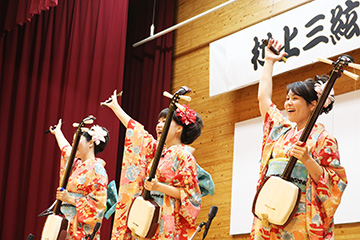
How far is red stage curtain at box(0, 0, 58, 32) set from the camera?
16.9 ft

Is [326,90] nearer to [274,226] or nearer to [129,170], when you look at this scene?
[274,226]

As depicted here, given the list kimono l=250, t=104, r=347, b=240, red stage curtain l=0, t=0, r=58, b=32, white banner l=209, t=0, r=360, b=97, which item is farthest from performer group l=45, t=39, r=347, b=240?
white banner l=209, t=0, r=360, b=97

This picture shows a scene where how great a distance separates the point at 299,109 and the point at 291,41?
2275 millimetres

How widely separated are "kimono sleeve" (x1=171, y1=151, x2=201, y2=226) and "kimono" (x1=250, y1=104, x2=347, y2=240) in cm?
61

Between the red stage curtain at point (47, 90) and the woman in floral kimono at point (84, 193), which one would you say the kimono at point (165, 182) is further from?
the red stage curtain at point (47, 90)

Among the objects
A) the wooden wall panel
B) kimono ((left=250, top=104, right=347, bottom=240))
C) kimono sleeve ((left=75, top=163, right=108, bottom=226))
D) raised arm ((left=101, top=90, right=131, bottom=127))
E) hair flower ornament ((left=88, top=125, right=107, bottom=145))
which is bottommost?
kimono ((left=250, top=104, right=347, bottom=240))

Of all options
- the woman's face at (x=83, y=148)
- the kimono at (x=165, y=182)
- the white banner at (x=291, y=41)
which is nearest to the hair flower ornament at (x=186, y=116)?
the kimono at (x=165, y=182)

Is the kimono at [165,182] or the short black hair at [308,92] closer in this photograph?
the short black hair at [308,92]

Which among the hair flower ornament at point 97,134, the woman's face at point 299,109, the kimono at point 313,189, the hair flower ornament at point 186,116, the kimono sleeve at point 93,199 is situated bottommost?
the kimono at point 313,189

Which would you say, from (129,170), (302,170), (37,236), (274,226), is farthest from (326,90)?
(37,236)

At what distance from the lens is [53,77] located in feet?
20.3

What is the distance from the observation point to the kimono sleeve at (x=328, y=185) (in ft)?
9.20

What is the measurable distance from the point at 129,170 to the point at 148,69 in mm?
3429

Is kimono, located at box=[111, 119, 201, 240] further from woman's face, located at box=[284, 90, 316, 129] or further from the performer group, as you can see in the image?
woman's face, located at box=[284, 90, 316, 129]
